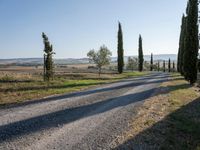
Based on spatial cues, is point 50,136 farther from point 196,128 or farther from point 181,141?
point 196,128

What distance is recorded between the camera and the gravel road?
369 inches

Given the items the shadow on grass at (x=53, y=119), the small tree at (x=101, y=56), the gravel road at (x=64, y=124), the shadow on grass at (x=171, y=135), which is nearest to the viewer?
the gravel road at (x=64, y=124)

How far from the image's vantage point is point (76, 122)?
12.2 meters

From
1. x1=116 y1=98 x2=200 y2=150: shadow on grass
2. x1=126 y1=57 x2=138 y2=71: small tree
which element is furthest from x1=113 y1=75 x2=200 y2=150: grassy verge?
x1=126 y1=57 x2=138 y2=71: small tree

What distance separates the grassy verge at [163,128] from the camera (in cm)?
982

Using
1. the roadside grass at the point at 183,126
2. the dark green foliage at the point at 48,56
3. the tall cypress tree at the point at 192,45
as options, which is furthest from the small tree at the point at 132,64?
the roadside grass at the point at 183,126

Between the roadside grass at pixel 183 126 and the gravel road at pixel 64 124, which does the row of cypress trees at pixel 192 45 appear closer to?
the roadside grass at pixel 183 126

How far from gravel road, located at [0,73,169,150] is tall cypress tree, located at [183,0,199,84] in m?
17.5

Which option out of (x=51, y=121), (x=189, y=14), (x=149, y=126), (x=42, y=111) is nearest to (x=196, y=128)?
(x=149, y=126)

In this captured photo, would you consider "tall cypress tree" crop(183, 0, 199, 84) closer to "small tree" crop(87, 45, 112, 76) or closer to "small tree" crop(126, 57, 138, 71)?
"small tree" crop(87, 45, 112, 76)

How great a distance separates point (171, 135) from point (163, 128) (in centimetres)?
88

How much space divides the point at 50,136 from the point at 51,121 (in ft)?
7.65

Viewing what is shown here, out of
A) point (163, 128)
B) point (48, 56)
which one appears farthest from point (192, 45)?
point (163, 128)

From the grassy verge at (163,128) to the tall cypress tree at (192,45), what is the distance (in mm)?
16628
